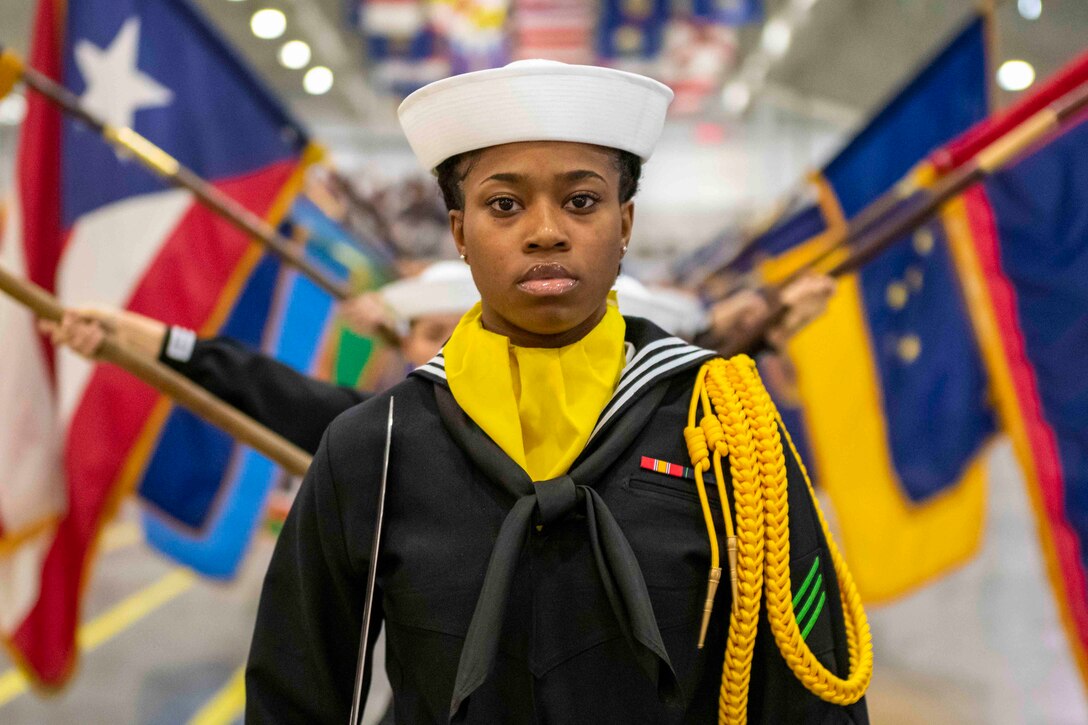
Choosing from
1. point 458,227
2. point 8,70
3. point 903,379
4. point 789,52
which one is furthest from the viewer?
point 789,52

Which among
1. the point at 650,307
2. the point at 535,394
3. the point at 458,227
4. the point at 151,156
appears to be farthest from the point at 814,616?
the point at 151,156

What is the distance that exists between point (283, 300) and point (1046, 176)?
3.04 meters

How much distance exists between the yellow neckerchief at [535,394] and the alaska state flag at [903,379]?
213 cm

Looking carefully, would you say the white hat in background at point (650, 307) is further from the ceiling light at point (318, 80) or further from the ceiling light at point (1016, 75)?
the ceiling light at point (318, 80)

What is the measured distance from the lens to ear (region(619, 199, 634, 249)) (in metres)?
1.21

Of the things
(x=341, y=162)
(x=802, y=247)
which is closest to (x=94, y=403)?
(x=802, y=247)

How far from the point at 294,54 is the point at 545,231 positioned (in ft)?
40.7

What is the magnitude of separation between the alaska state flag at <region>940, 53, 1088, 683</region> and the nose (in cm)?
180

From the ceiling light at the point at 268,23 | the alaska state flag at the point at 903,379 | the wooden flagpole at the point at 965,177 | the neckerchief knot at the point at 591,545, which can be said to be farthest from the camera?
the ceiling light at the point at 268,23

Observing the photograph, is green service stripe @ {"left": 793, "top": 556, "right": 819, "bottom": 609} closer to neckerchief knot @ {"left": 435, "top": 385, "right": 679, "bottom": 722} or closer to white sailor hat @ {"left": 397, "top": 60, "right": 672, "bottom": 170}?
neckerchief knot @ {"left": 435, "top": 385, "right": 679, "bottom": 722}

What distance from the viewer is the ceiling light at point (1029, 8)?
3.56 metres

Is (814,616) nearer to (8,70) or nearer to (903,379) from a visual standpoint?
(8,70)

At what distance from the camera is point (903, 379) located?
3523 millimetres

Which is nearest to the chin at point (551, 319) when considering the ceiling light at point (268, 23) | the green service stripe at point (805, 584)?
the green service stripe at point (805, 584)
